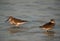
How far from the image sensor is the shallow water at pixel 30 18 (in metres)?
9.08

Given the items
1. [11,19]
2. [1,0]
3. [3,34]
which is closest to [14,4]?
[1,0]

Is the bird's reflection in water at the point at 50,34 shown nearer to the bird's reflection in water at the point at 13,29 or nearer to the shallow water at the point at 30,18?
the shallow water at the point at 30,18

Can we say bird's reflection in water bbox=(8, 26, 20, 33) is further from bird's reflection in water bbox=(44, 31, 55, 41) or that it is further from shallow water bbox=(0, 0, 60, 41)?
bird's reflection in water bbox=(44, 31, 55, 41)

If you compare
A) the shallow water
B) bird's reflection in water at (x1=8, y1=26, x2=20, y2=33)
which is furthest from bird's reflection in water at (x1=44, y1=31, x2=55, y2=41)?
bird's reflection in water at (x1=8, y1=26, x2=20, y2=33)

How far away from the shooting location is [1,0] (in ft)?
55.1

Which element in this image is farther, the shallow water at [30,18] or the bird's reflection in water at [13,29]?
the bird's reflection in water at [13,29]

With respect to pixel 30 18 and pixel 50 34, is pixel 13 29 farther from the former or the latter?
pixel 30 18

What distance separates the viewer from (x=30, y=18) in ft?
38.2

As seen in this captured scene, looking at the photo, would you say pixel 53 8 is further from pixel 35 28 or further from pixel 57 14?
pixel 35 28

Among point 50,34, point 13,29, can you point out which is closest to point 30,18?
point 13,29

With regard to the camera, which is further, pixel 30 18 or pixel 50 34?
pixel 30 18

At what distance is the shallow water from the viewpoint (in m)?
9.08

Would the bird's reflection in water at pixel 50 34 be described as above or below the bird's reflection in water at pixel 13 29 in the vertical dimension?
below

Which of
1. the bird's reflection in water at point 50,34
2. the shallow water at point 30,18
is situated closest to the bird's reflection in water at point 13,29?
the shallow water at point 30,18
